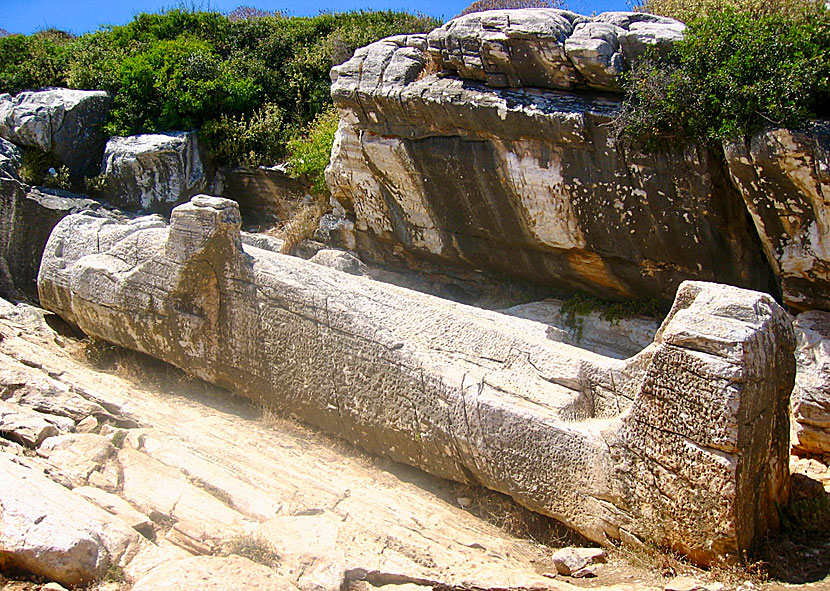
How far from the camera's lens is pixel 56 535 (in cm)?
344

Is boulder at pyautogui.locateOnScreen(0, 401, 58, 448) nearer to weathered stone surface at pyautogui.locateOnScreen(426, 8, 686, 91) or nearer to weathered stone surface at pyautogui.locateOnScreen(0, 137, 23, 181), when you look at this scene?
weathered stone surface at pyautogui.locateOnScreen(0, 137, 23, 181)

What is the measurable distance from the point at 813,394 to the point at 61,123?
9499 millimetres

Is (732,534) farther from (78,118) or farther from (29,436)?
(78,118)

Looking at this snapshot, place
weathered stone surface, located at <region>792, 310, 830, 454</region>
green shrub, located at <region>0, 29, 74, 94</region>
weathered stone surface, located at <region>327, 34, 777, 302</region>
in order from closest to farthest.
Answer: weathered stone surface, located at <region>792, 310, 830, 454</region> → weathered stone surface, located at <region>327, 34, 777, 302</region> → green shrub, located at <region>0, 29, 74, 94</region>

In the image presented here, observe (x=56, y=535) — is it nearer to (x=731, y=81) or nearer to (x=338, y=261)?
(x=338, y=261)

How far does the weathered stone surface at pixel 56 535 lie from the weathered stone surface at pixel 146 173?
6.36 metres

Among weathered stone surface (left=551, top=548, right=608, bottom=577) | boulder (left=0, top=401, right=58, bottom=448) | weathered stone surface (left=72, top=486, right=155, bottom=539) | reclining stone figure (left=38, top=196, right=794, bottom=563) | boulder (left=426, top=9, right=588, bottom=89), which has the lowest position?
weathered stone surface (left=72, top=486, right=155, bottom=539)

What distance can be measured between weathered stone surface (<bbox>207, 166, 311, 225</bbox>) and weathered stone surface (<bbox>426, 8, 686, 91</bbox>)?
3.64m

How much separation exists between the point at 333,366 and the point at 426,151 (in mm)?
3569

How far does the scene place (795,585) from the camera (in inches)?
152

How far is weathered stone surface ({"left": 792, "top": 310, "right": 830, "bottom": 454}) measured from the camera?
5902mm

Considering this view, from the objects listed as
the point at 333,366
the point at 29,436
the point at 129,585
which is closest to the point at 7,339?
the point at 29,436

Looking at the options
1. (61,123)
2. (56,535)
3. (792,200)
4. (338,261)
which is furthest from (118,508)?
(61,123)

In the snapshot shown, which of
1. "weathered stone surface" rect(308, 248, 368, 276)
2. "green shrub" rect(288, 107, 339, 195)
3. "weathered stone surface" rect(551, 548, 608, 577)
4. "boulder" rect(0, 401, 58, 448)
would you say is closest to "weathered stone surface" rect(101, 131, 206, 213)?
"green shrub" rect(288, 107, 339, 195)
